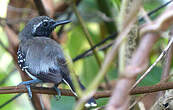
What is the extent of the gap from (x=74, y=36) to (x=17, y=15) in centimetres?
86

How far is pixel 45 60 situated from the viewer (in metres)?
2.42

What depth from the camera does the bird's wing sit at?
2.29 meters

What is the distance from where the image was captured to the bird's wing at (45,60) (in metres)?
2.29

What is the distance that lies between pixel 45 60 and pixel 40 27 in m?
0.87

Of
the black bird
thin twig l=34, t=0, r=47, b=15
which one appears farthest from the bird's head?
the black bird

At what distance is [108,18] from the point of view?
3.64 meters

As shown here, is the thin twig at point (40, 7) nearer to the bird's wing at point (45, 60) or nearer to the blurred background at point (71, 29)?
the blurred background at point (71, 29)

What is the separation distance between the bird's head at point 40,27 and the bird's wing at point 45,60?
0.43 meters

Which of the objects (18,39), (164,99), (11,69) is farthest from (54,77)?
(11,69)

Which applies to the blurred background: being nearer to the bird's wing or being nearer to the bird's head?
the bird's head

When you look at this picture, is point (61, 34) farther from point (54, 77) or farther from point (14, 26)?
point (54, 77)

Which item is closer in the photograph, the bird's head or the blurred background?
the bird's head

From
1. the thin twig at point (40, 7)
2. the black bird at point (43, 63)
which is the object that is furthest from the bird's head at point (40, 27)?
the black bird at point (43, 63)

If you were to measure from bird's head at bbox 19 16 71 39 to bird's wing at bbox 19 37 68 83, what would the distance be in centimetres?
43
